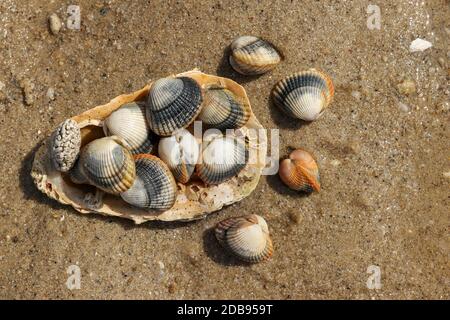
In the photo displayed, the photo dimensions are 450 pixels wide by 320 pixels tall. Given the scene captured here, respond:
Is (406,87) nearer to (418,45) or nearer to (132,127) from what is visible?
(418,45)

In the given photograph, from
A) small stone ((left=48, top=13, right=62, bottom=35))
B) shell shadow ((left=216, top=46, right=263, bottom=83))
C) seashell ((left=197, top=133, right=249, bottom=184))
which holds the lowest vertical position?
seashell ((left=197, top=133, right=249, bottom=184))

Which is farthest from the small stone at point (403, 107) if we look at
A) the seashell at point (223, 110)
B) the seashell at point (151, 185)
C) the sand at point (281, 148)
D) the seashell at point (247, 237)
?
the seashell at point (151, 185)

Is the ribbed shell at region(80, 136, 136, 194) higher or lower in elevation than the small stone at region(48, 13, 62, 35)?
lower

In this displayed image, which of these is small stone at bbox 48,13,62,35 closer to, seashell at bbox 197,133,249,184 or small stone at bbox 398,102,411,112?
seashell at bbox 197,133,249,184

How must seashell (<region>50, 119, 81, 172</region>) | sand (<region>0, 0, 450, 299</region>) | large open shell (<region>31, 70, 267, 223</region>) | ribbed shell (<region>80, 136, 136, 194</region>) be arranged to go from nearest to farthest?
ribbed shell (<region>80, 136, 136, 194</region>)
seashell (<region>50, 119, 81, 172</region>)
large open shell (<region>31, 70, 267, 223</region>)
sand (<region>0, 0, 450, 299</region>)

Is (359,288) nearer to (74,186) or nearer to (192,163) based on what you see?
(192,163)

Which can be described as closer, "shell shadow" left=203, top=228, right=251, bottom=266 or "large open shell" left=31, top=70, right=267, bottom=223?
"large open shell" left=31, top=70, right=267, bottom=223

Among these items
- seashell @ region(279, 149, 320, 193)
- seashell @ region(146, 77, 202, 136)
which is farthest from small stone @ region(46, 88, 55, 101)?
seashell @ region(279, 149, 320, 193)
